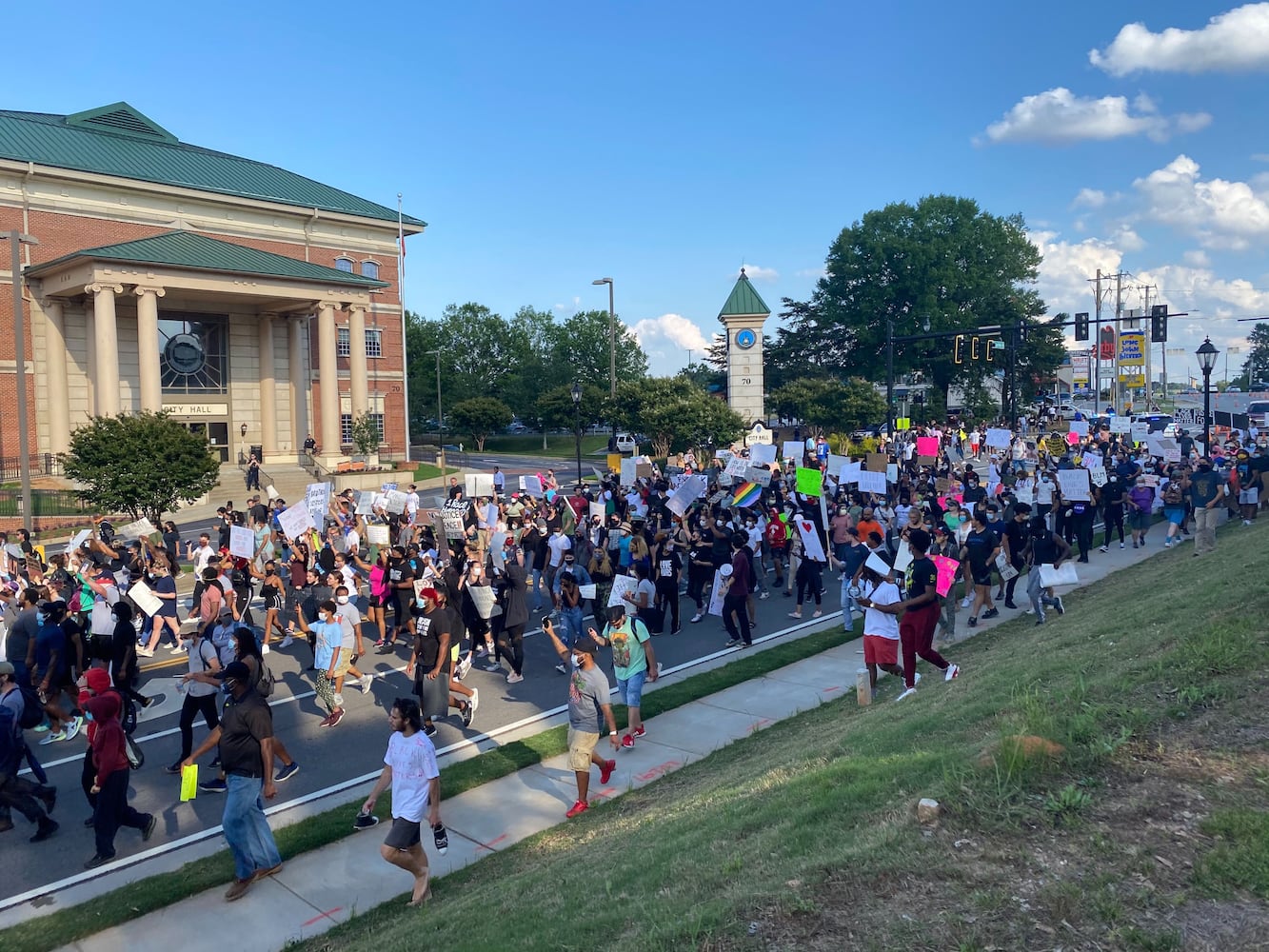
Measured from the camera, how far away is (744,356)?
168 feet

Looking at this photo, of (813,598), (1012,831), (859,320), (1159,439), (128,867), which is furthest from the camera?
(859,320)

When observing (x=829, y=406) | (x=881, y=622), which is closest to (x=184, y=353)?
(x=829, y=406)

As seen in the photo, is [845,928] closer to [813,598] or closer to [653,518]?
[813,598]

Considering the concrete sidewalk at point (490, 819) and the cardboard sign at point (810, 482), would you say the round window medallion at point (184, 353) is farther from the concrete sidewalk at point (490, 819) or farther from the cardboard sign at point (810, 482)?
the concrete sidewalk at point (490, 819)

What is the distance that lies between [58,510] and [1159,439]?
34.6 m

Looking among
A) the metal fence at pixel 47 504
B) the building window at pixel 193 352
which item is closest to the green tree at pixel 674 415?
the building window at pixel 193 352

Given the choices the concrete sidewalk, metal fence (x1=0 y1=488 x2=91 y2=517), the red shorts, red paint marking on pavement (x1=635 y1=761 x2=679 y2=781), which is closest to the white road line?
the concrete sidewalk

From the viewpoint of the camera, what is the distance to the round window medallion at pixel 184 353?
45.0 metres

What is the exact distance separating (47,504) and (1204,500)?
34.3 metres

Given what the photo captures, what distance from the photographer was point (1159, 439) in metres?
24.3

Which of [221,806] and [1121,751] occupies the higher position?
[1121,751]

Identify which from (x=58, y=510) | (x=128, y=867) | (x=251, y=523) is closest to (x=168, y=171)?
(x=58, y=510)

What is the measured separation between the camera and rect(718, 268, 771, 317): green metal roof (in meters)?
51.2

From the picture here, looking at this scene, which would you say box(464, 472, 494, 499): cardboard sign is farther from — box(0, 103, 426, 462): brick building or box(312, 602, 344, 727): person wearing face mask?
box(0, 103, 426, 462): brick building
